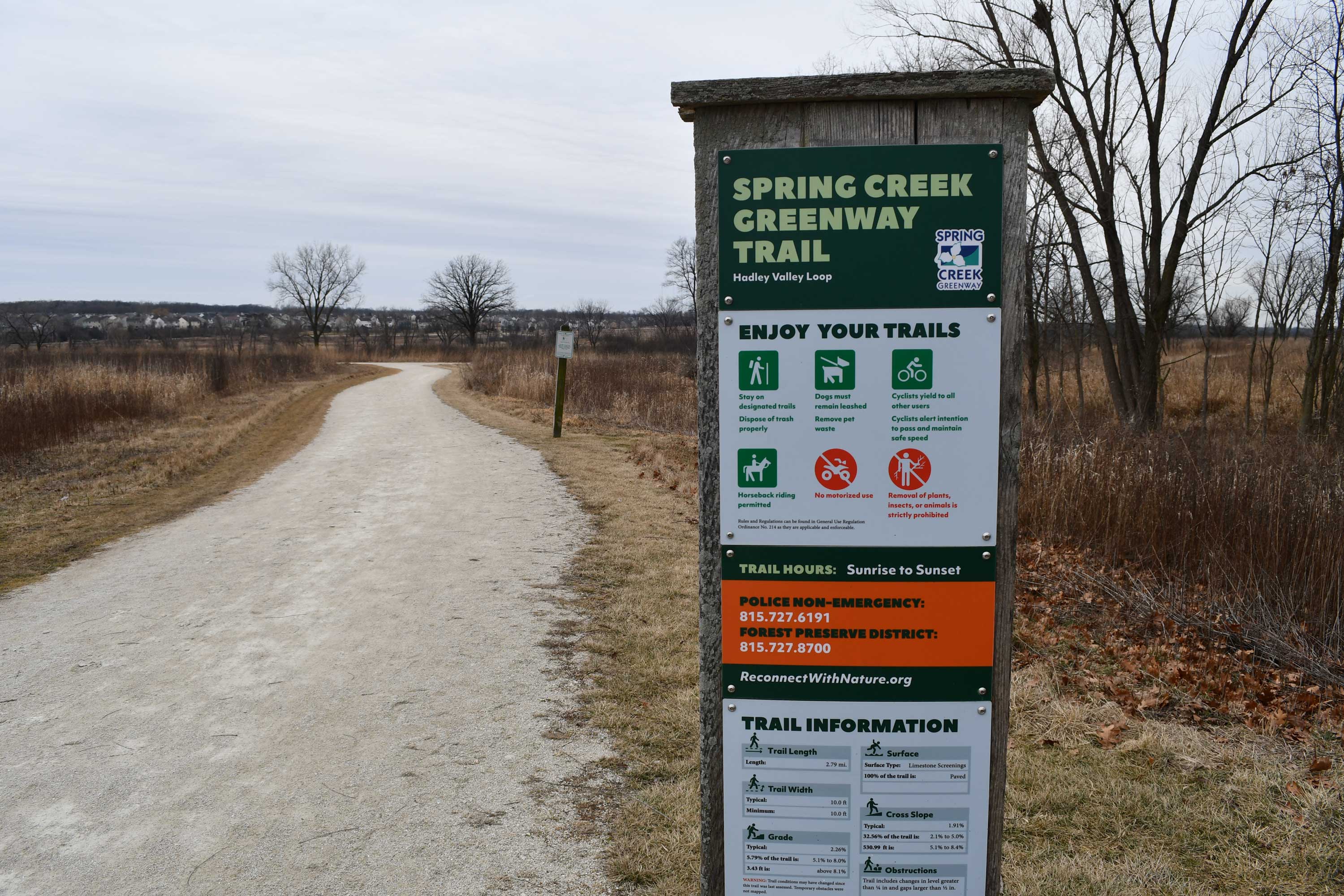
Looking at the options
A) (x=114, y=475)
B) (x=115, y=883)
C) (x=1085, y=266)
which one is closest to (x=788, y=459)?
(x=115, y=883)

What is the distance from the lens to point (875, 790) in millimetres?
2285

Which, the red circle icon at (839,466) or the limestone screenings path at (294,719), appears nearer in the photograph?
the red circle icon at (839,466)

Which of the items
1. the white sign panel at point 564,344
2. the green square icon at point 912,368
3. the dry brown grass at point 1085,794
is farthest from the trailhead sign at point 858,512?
the white sign panel at point 564,344

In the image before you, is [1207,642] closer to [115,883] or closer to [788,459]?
[788,459]

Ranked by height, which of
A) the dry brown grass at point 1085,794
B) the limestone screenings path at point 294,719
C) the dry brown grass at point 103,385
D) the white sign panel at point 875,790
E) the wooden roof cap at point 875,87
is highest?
the wooden roof cap at point 875,87

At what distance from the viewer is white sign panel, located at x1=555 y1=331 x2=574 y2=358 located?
17.2 m

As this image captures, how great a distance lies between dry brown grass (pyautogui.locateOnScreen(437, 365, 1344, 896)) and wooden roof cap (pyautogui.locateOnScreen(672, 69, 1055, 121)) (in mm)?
2631

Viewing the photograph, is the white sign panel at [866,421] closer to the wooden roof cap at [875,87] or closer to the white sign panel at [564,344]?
the wooden roof cap at [875,87]

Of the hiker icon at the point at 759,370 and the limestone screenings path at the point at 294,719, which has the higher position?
the hiker icon at the point at 759,370

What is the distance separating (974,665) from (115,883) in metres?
3.03

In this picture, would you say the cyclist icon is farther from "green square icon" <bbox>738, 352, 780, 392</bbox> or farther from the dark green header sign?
"green square icon" <bbox>738, 352, 780, 392</bbox>

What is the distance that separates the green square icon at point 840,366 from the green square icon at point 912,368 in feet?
0.32

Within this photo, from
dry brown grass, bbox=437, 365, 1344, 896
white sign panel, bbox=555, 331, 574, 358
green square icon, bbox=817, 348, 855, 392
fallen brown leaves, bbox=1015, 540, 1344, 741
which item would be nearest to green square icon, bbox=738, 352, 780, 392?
green square icon, bbox=817, 348, 855, 392

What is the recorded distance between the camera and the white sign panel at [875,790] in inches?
90.0
